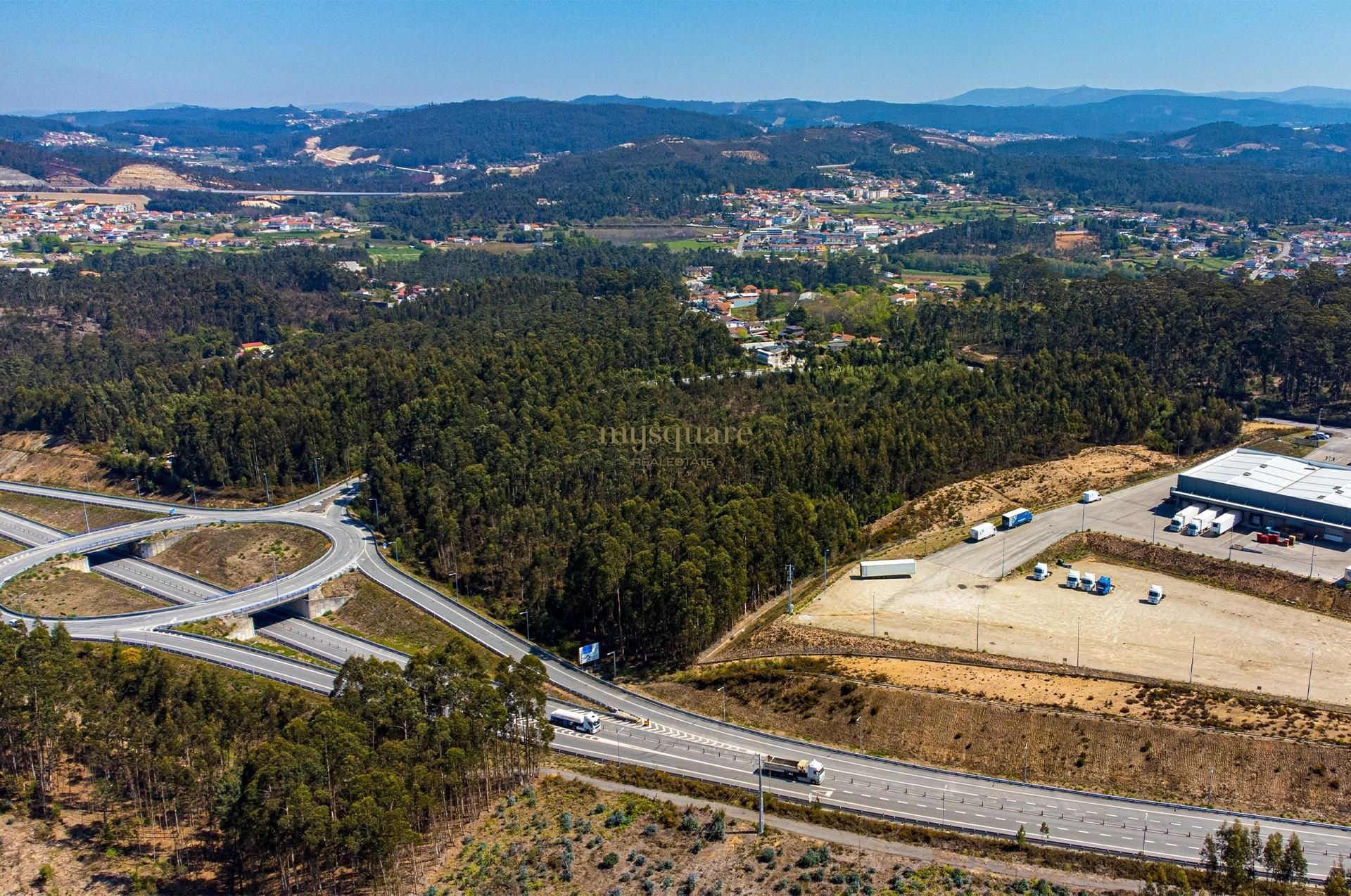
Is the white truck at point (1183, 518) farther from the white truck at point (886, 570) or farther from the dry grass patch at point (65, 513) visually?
the dry grass patch at point (65, 513)

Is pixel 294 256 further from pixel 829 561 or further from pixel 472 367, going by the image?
pixel 829 561

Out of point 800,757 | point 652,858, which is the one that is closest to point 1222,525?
point 800,757

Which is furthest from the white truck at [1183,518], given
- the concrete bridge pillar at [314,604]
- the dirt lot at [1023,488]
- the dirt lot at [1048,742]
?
the concrete bridge pillar at [314,604]

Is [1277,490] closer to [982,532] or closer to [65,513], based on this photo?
[982,532]

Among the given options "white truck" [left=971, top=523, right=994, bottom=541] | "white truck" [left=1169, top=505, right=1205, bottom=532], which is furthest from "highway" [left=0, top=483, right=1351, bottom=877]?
"white truck" [left=1169, top=505, right=1205, bottom=532]

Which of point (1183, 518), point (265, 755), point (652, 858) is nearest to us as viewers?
point (265, 755)

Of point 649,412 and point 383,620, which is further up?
point 649,412

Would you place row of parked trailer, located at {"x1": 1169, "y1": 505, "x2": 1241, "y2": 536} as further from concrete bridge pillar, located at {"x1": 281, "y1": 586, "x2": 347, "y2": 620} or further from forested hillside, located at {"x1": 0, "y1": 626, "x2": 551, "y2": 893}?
concrete bridge pillar, located at {"x1": 281, "y1": 586, "x2": 347, "y2": 620}
